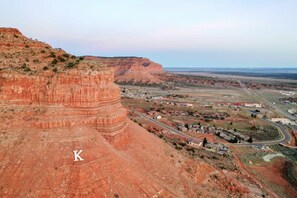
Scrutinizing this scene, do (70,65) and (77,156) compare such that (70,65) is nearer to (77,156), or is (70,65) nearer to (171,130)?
(77,156)

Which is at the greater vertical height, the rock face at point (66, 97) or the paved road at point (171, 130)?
the rock face at point (66, 97)

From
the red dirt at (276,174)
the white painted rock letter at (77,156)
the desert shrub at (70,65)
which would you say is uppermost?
the desert shrub at (70,65)

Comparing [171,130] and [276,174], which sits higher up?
[171,130]

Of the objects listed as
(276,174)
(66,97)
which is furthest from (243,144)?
(66,97)

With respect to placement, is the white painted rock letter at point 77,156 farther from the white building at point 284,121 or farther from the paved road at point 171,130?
the white building at point 284,121

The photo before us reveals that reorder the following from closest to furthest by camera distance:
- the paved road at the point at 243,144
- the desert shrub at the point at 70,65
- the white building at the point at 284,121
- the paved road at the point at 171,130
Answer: the desert shrub at the point at 70,65, the paved road at the point at 171,130, the paved road at the point at 243,144, the white building at the point at 284,121

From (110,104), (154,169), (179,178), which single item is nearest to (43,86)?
(110,104)

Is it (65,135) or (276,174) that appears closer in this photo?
(65,135)

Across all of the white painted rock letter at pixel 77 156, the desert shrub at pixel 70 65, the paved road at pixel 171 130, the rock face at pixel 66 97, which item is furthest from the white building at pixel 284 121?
the white painted rock letter at pixel 77 156
